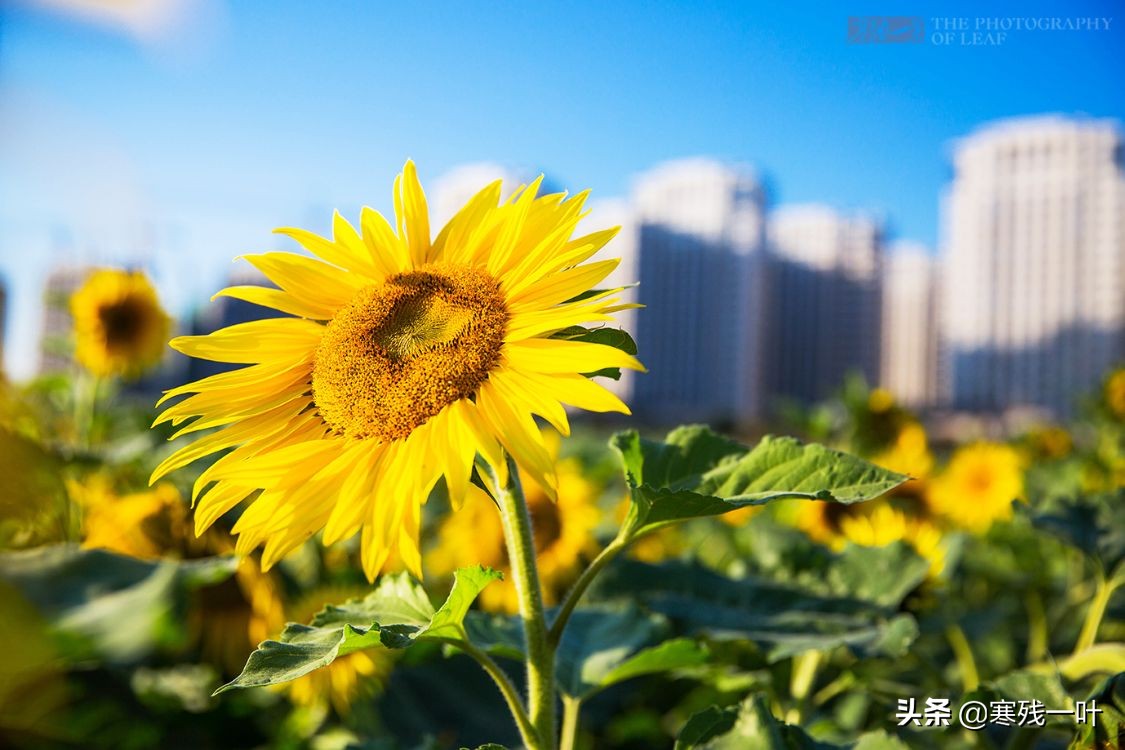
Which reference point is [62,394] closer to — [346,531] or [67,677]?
[67,677]

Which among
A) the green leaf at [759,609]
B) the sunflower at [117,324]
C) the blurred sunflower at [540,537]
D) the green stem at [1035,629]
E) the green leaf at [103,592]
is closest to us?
the green leaf at [103,592]

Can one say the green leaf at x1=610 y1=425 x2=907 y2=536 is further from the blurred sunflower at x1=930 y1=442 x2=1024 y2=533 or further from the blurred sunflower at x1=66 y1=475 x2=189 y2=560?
the blurred sunflower at x1=930 y1=442 x2=1024 y2=533

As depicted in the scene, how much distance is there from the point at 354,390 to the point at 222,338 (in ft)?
0.35

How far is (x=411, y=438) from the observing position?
486 mm

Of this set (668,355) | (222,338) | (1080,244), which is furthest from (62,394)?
(668,355)

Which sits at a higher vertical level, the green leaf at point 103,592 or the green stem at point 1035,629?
the green leaf at point 103,592

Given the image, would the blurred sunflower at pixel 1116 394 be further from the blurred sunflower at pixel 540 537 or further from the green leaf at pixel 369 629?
the green leaf at pixel 369 629

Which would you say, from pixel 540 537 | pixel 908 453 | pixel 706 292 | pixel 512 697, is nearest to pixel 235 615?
pixel 540 537

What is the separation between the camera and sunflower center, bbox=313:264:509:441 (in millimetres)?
504

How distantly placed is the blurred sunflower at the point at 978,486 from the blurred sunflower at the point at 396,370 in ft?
5.11

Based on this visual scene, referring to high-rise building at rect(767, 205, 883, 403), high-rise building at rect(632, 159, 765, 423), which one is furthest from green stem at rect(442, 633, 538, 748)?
high-rise building at rect(767, 205, 883, 403)

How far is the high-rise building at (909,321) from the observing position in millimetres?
54250

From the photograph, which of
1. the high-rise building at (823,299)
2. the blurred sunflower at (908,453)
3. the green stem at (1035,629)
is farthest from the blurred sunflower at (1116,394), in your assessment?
the high-rise building at (823,299)

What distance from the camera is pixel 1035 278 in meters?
40.8
